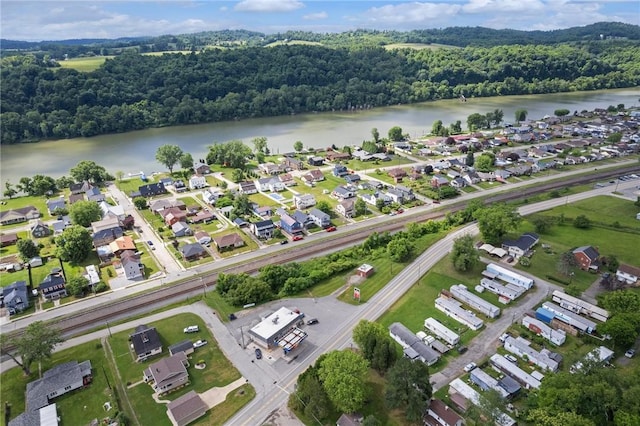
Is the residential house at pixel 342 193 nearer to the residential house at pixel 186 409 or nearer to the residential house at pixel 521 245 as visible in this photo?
the residential house at pixel 521 245

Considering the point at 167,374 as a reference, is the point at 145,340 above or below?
above

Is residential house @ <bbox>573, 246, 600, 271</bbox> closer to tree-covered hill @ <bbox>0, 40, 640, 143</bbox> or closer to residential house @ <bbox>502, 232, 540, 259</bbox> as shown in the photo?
residential house @ <bbox>502, 232, 540, 259</bbox>

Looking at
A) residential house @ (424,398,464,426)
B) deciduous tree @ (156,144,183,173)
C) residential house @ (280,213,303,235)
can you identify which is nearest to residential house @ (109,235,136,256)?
residential house @ (280,213,303,235)

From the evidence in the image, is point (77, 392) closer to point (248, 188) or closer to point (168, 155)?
point (248, 188)

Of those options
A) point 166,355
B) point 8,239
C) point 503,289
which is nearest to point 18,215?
point 8,239

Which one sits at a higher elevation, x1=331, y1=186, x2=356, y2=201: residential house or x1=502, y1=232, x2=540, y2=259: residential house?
x1=331, y1=186, x2=356, y2=201: residential house

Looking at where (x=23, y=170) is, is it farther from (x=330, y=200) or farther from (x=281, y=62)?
(x=281, y=62)
